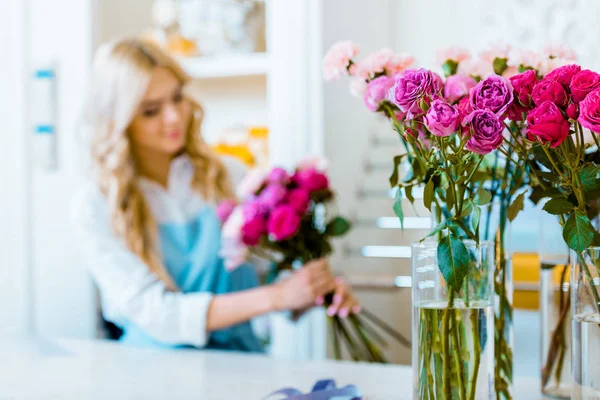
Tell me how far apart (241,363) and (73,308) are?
111 centimetres

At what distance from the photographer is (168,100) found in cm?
203

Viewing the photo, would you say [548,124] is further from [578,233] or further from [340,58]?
[340,58]

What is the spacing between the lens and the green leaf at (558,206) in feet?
2.68

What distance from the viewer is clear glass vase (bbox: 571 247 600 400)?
2.72ft

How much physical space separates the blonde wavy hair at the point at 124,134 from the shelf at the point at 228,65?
0.88 ft

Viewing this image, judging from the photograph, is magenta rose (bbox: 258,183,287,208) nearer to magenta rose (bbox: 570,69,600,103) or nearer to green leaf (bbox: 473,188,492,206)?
green leaf (bbox: 473,188,492,206)

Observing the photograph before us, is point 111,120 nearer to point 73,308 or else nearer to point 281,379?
point 73,308

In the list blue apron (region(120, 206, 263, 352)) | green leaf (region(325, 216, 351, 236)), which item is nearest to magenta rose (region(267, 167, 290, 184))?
green leaf (region(325, 216, 351, 236))

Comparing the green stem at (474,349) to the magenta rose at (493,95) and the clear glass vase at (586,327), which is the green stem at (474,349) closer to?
the clear glass vase at (586,327)

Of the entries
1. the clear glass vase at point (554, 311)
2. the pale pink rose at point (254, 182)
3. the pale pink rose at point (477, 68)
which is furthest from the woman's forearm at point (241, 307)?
the pale pink rose at point (477, 68)

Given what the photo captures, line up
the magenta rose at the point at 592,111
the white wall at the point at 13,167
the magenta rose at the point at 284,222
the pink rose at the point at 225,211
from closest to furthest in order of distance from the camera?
the magenta rose at the point at 592,111, the magenta rose at the point at 284,222, the pink rose at the point at 225,211, the white wall at the point at 13,167

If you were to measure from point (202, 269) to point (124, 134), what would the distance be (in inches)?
16.1

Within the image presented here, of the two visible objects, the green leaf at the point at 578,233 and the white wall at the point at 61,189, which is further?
the white wall at the point at 61,189

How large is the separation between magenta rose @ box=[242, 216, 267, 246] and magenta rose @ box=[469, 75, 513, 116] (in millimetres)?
919
